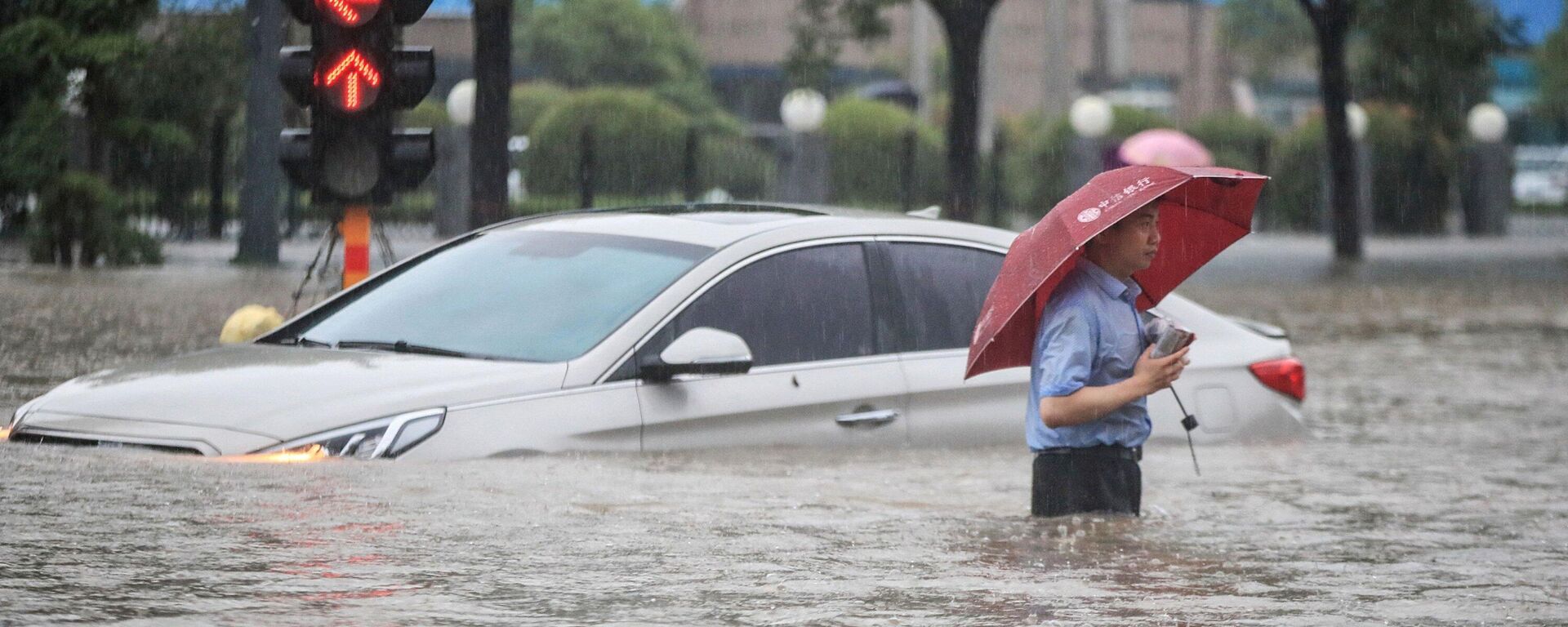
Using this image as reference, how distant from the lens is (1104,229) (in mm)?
6363

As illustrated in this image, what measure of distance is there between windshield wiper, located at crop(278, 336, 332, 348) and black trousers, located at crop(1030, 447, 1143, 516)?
2534 millimetres

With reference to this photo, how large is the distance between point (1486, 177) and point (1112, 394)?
41.2 metres

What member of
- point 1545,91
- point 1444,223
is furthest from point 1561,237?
point 1545,91

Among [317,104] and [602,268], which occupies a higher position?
[317,104]

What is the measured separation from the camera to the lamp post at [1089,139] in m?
40.2

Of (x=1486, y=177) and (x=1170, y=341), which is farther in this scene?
(x=1486, y=177)

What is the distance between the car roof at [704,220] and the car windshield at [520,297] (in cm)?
8

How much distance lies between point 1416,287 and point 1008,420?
18.9m

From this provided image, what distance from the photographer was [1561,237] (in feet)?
147

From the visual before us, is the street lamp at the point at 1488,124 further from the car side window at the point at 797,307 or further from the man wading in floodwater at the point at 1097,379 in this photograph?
the man wading in floodwater at the point at 1097,379

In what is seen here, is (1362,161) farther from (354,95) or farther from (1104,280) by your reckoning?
(1104,280)

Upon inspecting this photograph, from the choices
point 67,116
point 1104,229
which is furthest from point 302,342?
point 67,116

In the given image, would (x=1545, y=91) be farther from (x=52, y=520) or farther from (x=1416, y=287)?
(x=52, y=520)

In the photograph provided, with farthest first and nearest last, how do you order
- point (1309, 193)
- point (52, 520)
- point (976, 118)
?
point (1309, 193)
point (976, 118)
point (52, 520)
